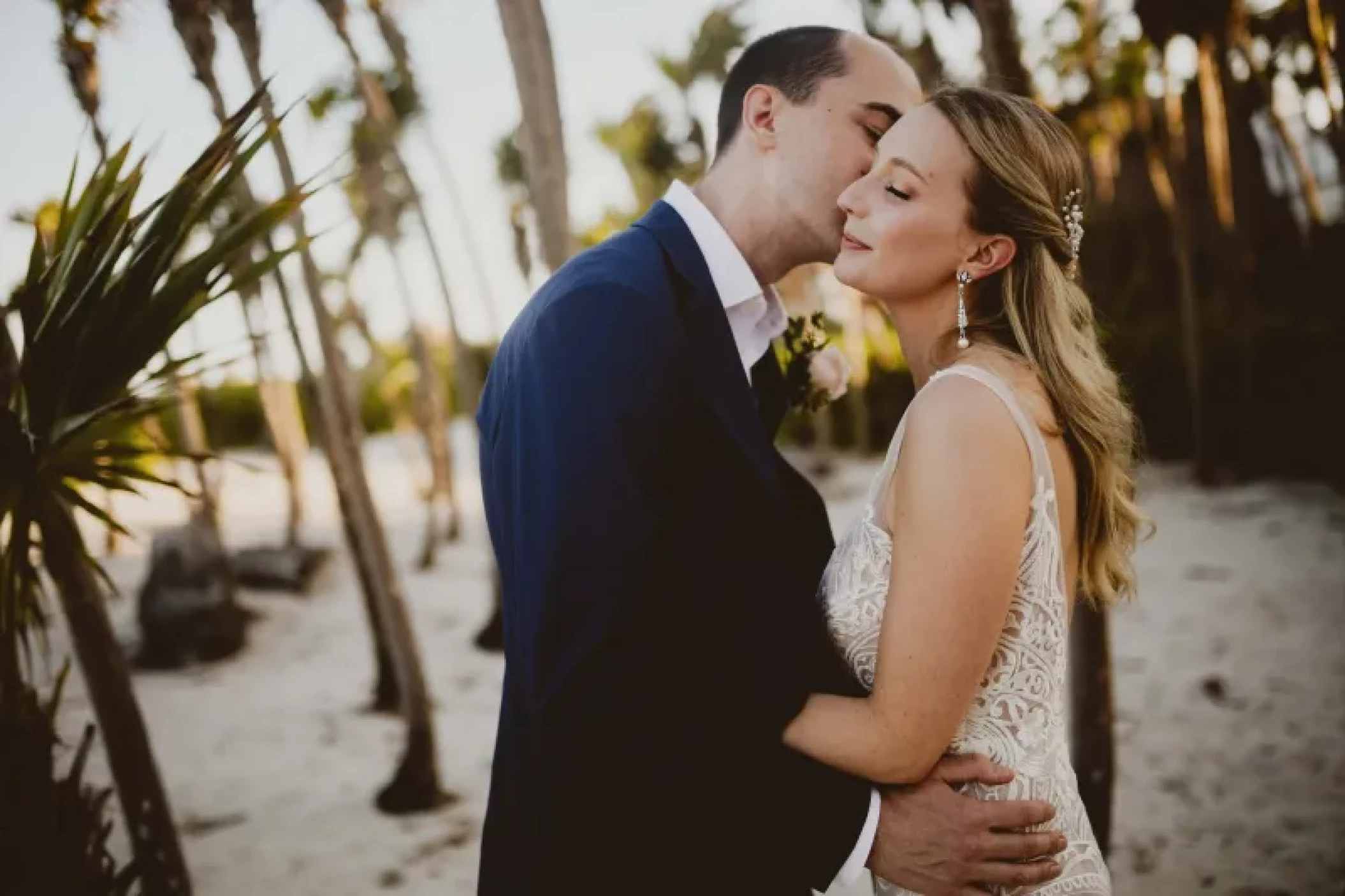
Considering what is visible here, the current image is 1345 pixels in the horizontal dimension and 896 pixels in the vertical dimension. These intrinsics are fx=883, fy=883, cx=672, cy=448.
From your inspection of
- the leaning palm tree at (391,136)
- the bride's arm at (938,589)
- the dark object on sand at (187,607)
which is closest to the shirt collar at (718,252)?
the bride's arm at (938,589)

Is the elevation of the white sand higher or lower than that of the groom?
lower

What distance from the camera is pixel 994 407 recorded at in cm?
151

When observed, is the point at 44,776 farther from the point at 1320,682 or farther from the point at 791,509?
the point at 1320,682

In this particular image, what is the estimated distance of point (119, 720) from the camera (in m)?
3.02

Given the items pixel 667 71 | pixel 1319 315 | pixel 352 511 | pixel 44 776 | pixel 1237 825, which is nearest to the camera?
pixel 44 776

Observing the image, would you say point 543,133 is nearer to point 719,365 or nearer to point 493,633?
point 719,365

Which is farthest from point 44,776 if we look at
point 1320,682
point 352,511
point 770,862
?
point 1320,682

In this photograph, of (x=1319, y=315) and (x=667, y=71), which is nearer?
(x=1319, y=315)

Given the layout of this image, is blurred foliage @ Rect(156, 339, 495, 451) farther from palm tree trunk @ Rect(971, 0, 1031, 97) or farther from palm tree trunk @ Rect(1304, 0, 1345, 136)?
palm tree trunk @ Rect(971, 0, 1031, 97)

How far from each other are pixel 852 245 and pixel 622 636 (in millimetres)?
978

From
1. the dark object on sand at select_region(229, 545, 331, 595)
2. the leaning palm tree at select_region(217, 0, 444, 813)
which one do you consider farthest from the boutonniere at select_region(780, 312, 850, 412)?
the dark object on sand at select_region(229, 545, 331, 595)

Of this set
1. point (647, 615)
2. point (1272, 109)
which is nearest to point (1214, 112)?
point (1272, 109)

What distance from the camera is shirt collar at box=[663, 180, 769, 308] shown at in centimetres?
187

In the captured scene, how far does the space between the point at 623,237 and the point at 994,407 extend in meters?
0.76
